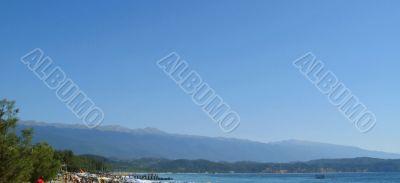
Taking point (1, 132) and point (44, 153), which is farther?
point (44, 153)

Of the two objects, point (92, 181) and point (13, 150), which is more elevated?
point (13, 150)

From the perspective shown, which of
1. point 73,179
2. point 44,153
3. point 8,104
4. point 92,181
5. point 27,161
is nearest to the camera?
point 8,104

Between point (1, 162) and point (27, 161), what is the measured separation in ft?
4.10

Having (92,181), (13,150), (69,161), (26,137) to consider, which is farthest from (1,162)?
(69,161)

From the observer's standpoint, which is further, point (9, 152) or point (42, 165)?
point (42, 165)

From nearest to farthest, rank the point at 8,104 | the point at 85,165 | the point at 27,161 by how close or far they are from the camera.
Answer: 1. the point at 8,104
2. the point at 27,161
3. the point at 85,165

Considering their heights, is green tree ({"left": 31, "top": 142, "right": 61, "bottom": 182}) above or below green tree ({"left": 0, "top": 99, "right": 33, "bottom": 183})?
below

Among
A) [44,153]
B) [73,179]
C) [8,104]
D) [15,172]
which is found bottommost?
[73,179]

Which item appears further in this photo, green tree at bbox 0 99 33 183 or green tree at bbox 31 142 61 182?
green tree at bbox 31 142 61 182

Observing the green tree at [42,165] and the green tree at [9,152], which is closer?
the green tree at [9,152]

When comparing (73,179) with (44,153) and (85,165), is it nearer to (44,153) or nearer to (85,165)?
(44,153)

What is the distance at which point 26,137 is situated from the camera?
702 inches

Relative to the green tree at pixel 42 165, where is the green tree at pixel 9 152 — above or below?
above

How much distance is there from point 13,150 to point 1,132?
0.74 m
